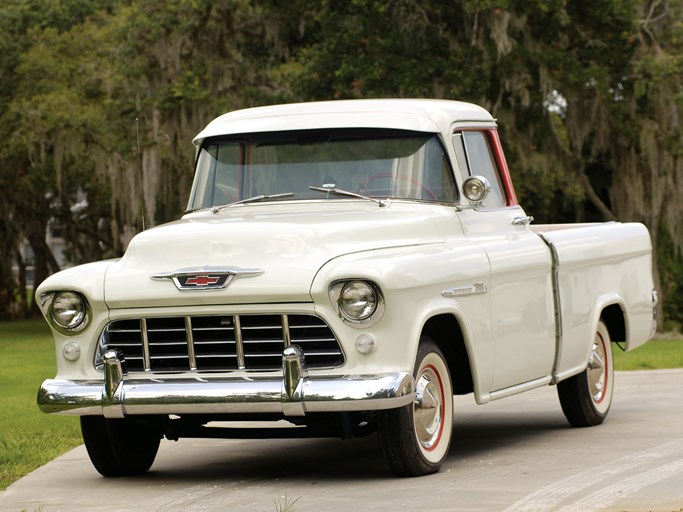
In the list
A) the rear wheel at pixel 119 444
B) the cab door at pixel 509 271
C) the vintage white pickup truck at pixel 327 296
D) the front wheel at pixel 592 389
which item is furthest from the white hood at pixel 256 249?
the front wheel at pixel 592 389

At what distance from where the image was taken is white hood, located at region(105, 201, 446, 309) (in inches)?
314

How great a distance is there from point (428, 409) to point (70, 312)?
2.11m

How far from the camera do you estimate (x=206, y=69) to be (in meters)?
26.7

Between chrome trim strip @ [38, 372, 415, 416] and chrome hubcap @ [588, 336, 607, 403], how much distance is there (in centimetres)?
336

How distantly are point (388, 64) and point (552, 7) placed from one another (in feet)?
8.97

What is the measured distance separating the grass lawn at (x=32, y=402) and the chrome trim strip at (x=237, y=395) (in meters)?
1.05

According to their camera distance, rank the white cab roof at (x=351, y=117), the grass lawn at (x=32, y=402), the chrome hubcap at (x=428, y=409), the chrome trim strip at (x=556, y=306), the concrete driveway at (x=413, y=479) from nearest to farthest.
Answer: the concrete driveway at (x=413, y=479), the chrome hubcap at (x=428, y=409), the white cab roof at (x=351, y=117), the chrome trim strip at (x=556, y=306), the grass lawn at (x=32, y=402)

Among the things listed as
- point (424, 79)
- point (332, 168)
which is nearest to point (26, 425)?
point (332, 168)

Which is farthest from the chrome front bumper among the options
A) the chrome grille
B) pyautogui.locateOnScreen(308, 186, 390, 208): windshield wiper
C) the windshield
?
the windshield

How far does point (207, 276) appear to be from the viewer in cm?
807

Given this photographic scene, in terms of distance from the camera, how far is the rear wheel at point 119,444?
346 inches

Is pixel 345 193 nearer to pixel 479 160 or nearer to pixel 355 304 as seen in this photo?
pixel 479 160

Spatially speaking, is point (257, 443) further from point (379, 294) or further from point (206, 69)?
point (206, 69)

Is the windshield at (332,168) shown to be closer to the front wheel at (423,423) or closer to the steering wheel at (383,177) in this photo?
the steering wheel at (383,177)
